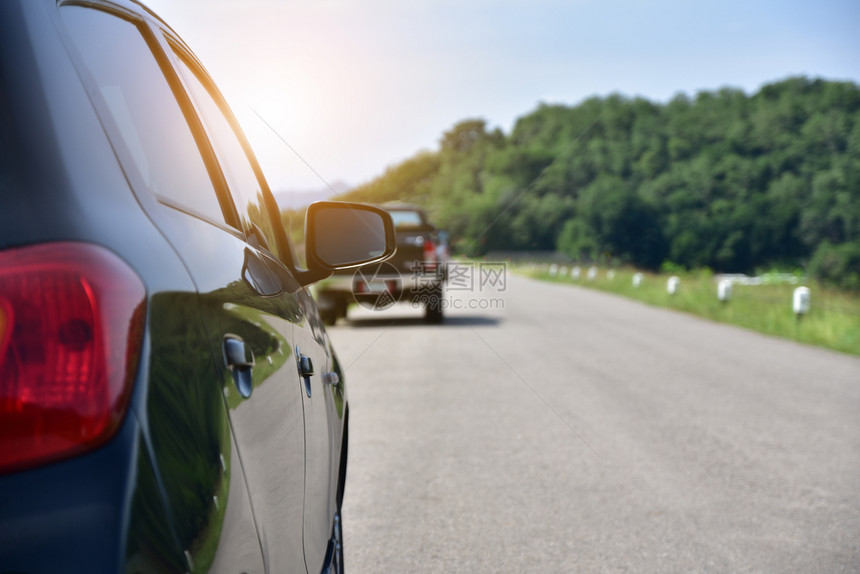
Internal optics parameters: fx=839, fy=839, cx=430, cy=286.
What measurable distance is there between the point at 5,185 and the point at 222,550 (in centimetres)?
55

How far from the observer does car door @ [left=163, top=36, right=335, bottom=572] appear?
4.72 feet

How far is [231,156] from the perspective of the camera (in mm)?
2566

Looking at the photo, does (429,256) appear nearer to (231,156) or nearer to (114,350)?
(231,156)

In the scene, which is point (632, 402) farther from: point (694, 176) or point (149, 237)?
point (694, 176)

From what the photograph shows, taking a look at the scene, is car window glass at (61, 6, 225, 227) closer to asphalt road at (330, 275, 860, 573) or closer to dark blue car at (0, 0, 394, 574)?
dark blue car at (0, 0, 394, 574)

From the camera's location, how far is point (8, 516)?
2.90 feet

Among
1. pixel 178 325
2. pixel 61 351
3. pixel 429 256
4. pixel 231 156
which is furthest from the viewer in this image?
pixel 429 256

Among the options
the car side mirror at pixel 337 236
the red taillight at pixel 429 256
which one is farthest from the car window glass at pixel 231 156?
the red taillight at pixel 429 256

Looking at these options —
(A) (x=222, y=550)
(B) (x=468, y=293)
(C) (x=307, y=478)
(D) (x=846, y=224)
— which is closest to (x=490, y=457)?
(C) (x=307, y=478)

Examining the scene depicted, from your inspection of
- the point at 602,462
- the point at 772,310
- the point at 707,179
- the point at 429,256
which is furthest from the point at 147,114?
the point at 707,179

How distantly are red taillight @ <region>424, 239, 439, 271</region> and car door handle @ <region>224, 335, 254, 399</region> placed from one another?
13416 mm

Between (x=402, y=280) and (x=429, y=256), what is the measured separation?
679 mm

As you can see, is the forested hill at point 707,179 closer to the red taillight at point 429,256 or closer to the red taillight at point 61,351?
the red taillight at point 429,256

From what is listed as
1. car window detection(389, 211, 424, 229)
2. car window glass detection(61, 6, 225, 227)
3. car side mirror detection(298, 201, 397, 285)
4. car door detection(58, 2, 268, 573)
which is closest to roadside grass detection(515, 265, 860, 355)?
car window detection(389, 211, 424, 229)
